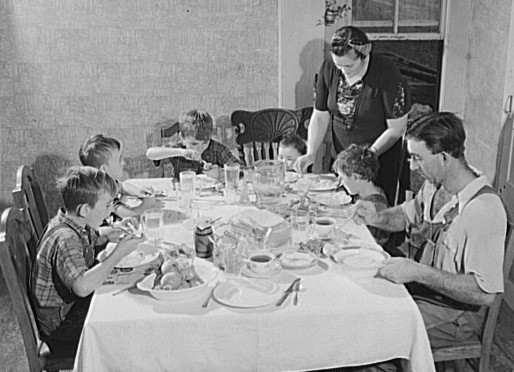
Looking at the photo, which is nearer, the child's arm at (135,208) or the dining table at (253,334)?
the dining table at (253,334)

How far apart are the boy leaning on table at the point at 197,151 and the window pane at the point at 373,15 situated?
1.26 m

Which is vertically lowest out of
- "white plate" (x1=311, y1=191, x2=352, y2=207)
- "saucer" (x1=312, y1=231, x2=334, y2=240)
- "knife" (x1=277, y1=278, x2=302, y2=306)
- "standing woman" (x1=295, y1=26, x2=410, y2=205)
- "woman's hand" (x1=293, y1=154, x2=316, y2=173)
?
"knife" (x1=277, y1=278, x2=302, y2=306)

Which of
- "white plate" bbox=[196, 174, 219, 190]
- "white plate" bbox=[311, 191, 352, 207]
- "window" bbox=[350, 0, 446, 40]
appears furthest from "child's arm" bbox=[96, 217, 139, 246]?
"window" bbox=[350, 0, 446, 40]

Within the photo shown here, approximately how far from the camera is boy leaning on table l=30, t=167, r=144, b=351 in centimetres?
220

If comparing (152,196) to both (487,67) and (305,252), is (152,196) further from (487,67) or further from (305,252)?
(487,67)

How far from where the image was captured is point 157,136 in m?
4.23

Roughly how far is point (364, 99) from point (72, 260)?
6.07 feet

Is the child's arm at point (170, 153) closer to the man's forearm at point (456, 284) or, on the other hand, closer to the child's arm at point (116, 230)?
the child's arm at point (116, 230)

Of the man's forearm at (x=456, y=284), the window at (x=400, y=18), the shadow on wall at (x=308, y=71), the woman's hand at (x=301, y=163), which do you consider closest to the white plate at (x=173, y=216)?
the woman's hand at (x=301, y=163)

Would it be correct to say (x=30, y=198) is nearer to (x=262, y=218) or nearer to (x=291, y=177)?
(x=262, y=218)

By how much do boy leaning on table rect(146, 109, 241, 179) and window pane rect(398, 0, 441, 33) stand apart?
143 cm

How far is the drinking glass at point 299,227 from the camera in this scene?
8.09 feet

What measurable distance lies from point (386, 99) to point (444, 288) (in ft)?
4.99

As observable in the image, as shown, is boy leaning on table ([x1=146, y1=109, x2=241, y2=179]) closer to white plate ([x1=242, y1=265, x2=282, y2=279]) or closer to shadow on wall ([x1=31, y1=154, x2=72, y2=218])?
shadow on wall ([x1=31, y1=154, x2=72, y2=218])
